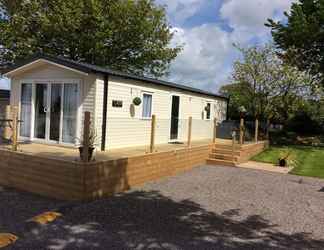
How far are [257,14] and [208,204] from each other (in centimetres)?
Answer: 1404

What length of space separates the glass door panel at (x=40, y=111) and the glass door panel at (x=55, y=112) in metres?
0.32

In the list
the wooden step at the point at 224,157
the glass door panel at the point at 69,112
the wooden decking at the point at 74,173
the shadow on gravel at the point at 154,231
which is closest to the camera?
the shadow on gravel at the point at 154,231

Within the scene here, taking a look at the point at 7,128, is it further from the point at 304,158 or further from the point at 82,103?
the point at 304,158

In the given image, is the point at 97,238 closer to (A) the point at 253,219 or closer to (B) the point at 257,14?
(A) the point at 253,219

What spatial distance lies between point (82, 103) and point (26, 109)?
95.4 inches

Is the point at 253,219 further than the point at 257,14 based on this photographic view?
No

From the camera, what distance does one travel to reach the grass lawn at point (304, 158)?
1004 centimetres

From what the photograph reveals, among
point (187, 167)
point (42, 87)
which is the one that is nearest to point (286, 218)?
point (187, 167)

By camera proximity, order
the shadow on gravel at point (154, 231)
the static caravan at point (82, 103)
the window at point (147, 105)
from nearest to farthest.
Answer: the shadow on gravel at point (154, 231) < the static caravan at point (82, 103) < the window at point (147, 105)

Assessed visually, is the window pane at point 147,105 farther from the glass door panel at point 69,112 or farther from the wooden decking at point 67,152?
the glass door panel at point 69,112

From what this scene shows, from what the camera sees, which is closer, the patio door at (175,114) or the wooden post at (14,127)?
the wooden post at (14,127)

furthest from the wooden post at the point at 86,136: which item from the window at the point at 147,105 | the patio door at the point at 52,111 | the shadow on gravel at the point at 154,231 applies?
the window at the point at 147,105

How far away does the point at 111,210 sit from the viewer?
→ 5469mm

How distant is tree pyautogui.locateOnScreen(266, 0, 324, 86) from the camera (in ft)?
45.1
